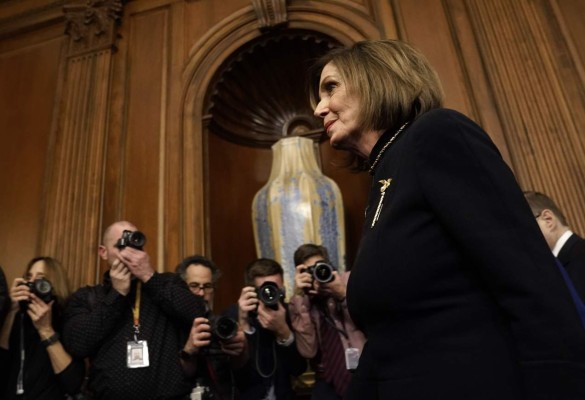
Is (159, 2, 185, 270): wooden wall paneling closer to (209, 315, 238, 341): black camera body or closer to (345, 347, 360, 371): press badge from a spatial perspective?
(209, 315, 238, 341): black camera body

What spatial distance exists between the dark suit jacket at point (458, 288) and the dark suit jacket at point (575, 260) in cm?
132

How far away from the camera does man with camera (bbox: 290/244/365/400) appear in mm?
1945

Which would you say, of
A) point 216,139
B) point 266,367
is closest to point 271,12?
point 216,139

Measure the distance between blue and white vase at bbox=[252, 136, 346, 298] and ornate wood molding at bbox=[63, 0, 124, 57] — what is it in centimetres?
190

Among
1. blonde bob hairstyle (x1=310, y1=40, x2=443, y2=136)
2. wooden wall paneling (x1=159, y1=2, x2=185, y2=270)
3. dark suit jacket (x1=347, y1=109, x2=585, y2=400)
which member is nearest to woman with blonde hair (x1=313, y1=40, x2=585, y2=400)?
dark suit jacket (x1=347, y1=109, x2=585, y2=400)

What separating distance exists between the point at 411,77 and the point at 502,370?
576 millimetres

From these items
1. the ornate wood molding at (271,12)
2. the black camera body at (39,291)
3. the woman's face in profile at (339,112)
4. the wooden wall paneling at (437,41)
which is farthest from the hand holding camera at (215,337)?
the ornate wood molding at (271,12)

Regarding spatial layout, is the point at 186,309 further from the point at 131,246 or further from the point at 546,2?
the point at 546,2

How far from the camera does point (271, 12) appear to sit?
11.9 ft

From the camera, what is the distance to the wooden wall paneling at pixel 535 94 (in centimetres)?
274

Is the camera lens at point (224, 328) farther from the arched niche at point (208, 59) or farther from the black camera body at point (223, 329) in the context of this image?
the arched niche at point (208, 59)

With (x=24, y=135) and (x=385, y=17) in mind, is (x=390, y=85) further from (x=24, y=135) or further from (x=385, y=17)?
(x=24, y=135)

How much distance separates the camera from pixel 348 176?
395cm

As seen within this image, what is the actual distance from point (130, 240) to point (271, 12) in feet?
7.62
